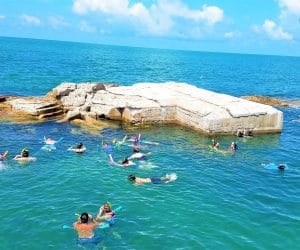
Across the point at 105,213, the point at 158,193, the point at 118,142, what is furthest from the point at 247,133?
the point at 105,213

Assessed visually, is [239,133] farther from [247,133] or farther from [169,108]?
[169,108]

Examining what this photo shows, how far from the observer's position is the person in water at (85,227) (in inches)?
798

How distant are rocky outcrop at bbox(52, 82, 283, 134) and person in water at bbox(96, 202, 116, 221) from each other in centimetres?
2079

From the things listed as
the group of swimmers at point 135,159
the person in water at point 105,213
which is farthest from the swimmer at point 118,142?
the person in water at point 105,213

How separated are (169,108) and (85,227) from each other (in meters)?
26.3

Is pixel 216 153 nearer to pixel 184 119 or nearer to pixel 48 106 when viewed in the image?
pixel 184 119

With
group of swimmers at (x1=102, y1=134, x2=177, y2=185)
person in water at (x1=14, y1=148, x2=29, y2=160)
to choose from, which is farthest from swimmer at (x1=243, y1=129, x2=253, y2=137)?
person in water at (x1=14, y1=148, x2=29, y2=160)

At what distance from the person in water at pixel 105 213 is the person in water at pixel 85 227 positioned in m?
0.91

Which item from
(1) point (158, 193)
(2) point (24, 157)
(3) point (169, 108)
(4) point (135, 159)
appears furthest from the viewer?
(3) point (169, 108)

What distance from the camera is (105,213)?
22.5 meters

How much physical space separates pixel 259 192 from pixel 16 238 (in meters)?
15.5

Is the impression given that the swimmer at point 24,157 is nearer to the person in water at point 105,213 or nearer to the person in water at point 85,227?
the person in water at point 105,213

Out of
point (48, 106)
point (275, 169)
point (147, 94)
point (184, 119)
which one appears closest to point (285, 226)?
point (275, 169)

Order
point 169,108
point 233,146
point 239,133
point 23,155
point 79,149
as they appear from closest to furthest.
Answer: point 23,155 < point 79,149 < point 233,146 < point 239,133 < point 169,108
